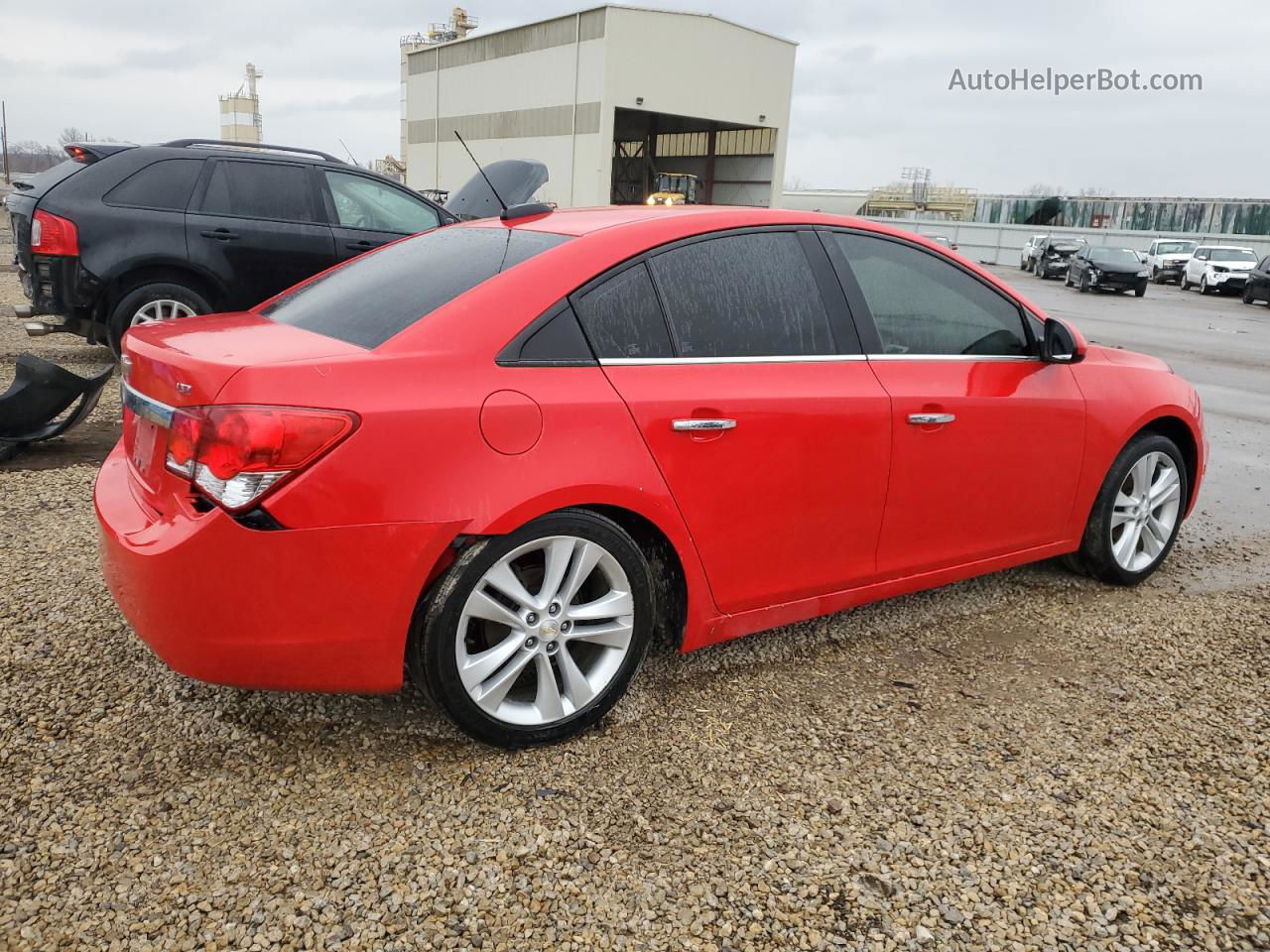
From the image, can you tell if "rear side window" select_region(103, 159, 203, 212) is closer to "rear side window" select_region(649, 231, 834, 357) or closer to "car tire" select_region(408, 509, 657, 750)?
"rear side window" select_region(649, 231, 834, 357)

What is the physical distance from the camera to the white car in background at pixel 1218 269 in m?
30.1

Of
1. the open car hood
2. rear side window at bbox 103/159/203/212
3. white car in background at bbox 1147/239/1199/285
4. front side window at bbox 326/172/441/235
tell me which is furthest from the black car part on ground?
white car in background at bbox 1147/239/1199/285

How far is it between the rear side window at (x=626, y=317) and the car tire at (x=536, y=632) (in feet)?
1.67

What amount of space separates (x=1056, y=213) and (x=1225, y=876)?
2101 inches

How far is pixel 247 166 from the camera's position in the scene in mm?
8289

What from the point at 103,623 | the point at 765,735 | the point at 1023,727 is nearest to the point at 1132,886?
the point at 1023,727

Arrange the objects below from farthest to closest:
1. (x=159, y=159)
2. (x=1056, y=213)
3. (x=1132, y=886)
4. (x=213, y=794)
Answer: (x=1056, y=213), (x=159, y=159), (x=213, y=794), (x=1132, y=886)

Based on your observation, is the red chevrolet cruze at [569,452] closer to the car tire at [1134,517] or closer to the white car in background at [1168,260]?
the car tire at [1134,517]

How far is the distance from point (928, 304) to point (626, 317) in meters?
1.31

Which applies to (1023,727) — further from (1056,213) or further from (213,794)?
(1056,213)

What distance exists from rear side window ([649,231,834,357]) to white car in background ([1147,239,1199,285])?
35924 mm

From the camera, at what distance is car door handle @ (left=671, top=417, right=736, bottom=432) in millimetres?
→ 2986

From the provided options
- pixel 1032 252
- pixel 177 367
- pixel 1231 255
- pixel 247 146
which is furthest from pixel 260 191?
pixel 1032 252

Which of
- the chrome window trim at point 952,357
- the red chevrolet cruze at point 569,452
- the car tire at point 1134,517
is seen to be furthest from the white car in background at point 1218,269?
the red chevrolet cruze at point 569,452
